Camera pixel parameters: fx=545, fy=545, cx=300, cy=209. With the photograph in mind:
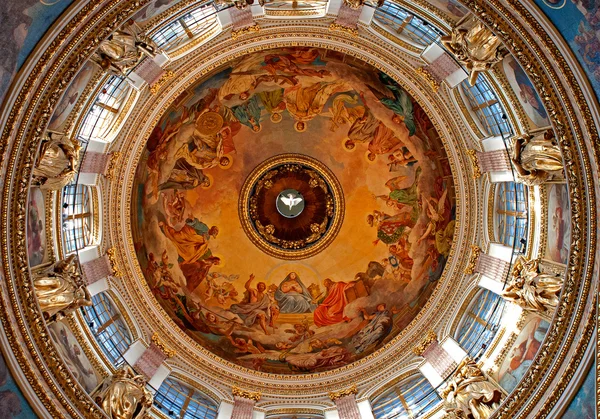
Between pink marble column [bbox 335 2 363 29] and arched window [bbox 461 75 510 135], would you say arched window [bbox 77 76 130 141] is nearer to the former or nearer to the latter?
pink marble column [bbox 335 2 363 29]

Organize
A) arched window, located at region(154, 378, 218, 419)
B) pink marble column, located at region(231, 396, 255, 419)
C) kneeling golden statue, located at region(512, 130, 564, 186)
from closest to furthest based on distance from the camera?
kneeling golden statue, located at region(512, 130, 564, 186)
arched window, located at region(154, 378, 218, 419)
pink marble column, located at region(231, 396, 255, 419)

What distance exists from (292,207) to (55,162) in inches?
537

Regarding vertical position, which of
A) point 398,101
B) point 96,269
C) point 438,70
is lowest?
point 96,269

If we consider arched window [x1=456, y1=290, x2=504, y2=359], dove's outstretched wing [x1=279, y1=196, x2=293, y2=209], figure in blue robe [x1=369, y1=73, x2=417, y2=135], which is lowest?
arched window [x1=456, y1=290, x2=504, y2=359]

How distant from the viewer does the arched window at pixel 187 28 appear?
16453mm

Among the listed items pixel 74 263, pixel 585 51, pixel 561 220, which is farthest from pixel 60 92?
pixel 561 220

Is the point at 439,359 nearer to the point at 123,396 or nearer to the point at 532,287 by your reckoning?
the point at 532,287

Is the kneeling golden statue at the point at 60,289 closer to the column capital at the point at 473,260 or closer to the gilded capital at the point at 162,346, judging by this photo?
the gilded capital at the point at 162,346

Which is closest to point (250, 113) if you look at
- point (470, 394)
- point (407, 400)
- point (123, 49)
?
point (123, 49)

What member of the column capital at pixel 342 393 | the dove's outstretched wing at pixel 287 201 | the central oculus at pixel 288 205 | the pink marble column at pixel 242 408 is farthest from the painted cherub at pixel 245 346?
the dove's outstretched wing at pixel 287 201

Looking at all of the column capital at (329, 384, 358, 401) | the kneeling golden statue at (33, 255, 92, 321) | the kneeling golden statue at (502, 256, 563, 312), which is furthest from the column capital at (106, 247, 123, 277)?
the kneeling golden statue at (502, 256, 563, 312)

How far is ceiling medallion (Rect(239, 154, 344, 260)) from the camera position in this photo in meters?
26.0

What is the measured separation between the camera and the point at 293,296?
25.7 meters

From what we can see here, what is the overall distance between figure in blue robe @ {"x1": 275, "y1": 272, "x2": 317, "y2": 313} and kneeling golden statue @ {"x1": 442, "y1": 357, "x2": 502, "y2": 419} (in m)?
9.29
